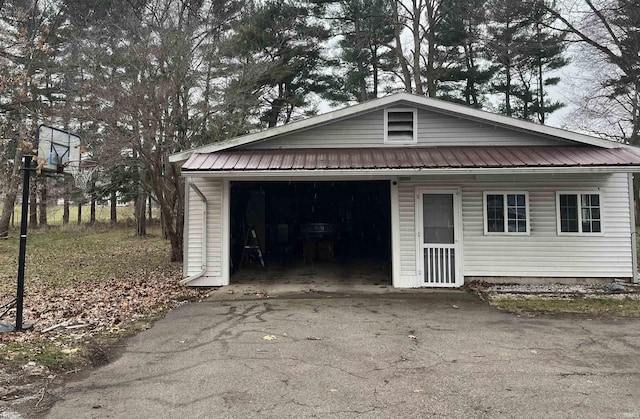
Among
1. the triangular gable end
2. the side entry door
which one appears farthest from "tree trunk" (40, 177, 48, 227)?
the side entry door

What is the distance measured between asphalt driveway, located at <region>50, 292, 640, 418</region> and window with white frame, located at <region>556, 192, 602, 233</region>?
2880mm

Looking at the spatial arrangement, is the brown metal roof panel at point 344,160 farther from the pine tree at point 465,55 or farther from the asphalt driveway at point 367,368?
the pine tree at point 465,55

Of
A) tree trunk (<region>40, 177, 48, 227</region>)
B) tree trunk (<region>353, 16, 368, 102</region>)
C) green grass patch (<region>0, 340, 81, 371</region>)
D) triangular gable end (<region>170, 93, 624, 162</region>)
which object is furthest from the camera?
tree trunk (<region>40, 177, 48, 227</region>)

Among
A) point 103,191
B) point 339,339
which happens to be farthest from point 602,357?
point 103,191

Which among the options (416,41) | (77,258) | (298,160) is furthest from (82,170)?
(416,41)

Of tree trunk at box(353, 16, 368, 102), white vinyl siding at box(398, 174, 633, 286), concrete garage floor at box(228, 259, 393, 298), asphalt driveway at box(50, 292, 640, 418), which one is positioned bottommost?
asphalt driveway at box(50, 292, 640, 418)

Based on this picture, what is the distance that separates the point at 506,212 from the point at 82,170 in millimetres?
10970

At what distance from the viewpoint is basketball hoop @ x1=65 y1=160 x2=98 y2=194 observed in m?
5.93

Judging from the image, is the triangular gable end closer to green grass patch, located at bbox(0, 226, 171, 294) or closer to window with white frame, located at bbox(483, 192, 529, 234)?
window with white frame, located at bbox(483, 192, 529, 234)

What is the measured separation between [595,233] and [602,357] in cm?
472

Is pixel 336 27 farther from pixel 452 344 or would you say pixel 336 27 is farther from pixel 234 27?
pixel 452 344

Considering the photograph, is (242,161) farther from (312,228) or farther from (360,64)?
(360,64)

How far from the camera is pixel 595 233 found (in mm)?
8258

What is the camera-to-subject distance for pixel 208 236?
852 centimetres
